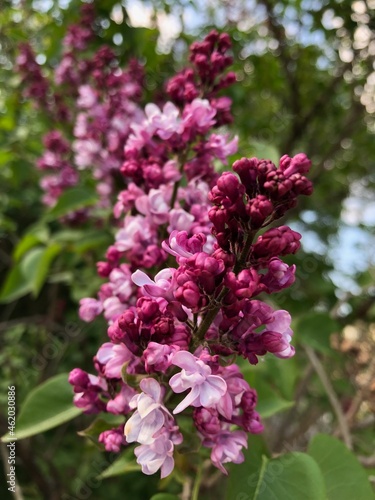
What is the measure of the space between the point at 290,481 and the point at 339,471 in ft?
0.68

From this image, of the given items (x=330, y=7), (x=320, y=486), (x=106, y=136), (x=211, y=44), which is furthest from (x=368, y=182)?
(x=320, y=486)

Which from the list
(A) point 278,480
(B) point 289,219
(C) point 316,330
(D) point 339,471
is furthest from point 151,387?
(B) point 289,219

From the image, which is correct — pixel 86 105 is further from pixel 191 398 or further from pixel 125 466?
pixel 191 398

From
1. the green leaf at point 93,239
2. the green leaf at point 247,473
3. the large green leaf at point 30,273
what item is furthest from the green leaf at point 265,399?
the large green leaf at point 30,273

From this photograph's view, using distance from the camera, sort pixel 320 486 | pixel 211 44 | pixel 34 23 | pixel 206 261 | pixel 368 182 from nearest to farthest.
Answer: pixel 206 261 < pixel 320 486 < pixel 211 44 < pixel 34 23 < pixel 368 182

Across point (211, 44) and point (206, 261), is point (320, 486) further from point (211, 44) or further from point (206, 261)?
point (211, 44)

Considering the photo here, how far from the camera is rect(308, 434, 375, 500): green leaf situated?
3.11 feet

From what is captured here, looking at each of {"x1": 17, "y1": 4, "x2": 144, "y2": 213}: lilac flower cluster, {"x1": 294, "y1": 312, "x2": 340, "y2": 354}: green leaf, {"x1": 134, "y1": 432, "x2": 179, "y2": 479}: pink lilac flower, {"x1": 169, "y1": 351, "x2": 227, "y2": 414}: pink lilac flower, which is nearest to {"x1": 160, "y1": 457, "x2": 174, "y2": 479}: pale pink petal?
{"x1": 134, "y1": 432, "x2": 179, "y2": 479}: pink lilac flower

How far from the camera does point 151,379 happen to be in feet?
2.25

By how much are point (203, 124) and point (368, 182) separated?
326 cm

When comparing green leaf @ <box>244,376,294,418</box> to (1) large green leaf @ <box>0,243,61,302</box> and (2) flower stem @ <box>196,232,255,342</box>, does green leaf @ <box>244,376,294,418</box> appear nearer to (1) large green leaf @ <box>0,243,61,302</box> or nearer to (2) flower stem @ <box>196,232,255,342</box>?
(2) flower stem @ <box>196,232,255,342</box>

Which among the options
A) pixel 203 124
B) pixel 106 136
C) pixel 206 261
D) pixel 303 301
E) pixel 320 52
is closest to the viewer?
pixel 206 261

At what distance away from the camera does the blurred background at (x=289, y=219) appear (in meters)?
1.95

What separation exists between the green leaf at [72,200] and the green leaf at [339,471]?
3.54ft
